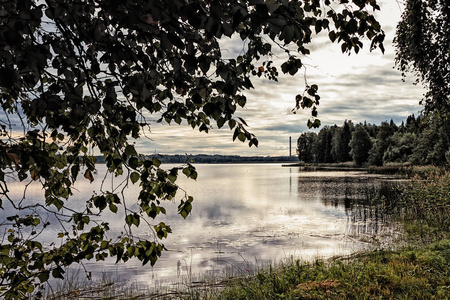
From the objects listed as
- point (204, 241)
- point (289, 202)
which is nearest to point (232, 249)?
point (204, 241)

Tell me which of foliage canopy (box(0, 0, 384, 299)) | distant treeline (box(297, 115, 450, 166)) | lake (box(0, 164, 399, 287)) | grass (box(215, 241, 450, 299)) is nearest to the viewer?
foliage canopy (box(0, 0, 384, 299))

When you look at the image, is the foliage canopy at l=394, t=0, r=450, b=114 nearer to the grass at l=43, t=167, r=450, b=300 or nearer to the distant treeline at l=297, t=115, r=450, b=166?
the grass at l=43, t=167, r=450, b=300

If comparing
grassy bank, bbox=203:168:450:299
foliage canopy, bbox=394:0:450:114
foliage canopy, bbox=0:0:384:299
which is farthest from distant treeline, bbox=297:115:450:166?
foliage canopy, bbox=0:0:384:299

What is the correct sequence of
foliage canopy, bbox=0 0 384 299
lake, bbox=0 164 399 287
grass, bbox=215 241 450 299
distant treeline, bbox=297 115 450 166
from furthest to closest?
distant treeline, bbox=297 115 450 166 → lake, bbox=0 164 399 287 → grass, bbox=215 241 450 299 → foliage canopy, bbox=0 0 384 299

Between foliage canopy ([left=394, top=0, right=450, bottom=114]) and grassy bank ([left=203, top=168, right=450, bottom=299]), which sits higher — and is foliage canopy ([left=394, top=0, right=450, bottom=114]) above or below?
above

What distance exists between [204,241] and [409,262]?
789 centimetres

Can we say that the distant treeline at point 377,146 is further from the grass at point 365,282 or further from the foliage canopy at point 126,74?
the foliage canopy at point 126,74

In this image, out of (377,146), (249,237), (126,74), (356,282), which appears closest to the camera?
(126,74)

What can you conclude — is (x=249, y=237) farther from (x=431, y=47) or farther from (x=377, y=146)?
(x=377, y=146)

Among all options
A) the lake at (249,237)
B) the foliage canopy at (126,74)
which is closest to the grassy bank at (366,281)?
the lake at (249,237)

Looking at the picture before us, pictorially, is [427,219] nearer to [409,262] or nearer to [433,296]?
[409,262]

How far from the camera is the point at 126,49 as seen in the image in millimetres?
1799

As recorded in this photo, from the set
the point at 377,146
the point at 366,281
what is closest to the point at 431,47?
the point at 366,281

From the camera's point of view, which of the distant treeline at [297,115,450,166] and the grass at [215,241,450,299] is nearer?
the grass at [215,241,450,299]
